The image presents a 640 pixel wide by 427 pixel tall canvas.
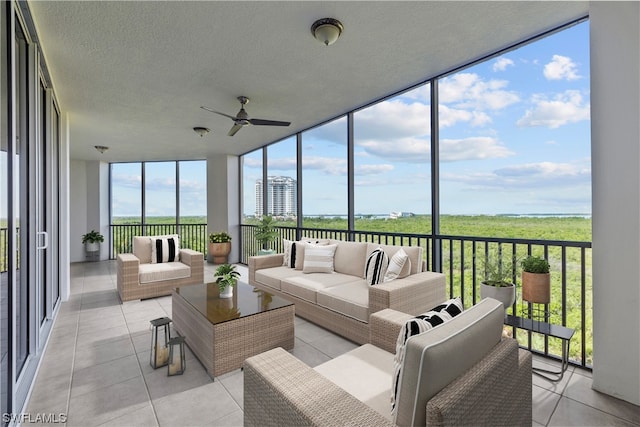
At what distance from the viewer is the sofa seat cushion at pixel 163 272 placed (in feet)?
13.3

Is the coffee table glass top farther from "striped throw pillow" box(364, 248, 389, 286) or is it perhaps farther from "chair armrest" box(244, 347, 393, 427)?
"chair armrest" box(244, 347, 393, 427)

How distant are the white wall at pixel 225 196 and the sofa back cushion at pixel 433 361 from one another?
6.68 meters

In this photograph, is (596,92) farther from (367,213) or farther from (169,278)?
(169,278)

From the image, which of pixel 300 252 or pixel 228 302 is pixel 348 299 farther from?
pixel 300 252

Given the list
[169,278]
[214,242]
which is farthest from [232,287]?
[214,242]

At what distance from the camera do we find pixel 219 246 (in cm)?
675

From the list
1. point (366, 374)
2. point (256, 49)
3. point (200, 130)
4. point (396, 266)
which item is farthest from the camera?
point (200, 130)

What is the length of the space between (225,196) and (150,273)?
3349 mm

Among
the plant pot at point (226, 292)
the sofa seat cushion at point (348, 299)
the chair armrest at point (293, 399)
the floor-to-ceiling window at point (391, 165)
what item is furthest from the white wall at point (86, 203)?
the chair armrest at point (293, 399)

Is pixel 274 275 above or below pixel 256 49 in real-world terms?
below

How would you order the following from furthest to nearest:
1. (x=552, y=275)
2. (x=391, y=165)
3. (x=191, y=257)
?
(x=391, y=165), (x=191, y=257), (x=552, y=275)

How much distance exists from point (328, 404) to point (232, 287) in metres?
2.12

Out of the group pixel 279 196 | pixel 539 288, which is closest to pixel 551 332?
pixel 539 288

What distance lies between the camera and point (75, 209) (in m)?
7.43
